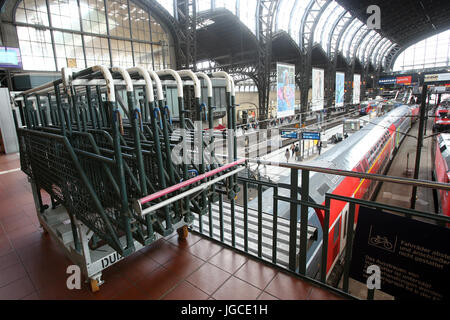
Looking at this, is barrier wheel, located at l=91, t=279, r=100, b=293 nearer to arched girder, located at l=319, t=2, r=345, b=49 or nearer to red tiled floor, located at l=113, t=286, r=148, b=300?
red tiled floor, located at l=113, t=286, r=148, b=300

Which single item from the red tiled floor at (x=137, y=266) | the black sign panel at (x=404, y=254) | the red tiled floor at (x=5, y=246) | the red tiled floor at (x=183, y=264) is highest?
the black sign panel at (x=404, y=254)

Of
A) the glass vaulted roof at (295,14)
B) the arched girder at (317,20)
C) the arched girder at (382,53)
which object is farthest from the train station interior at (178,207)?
the arched girder at (382,53)

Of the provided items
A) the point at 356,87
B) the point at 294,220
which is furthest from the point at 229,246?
the point at 356,87

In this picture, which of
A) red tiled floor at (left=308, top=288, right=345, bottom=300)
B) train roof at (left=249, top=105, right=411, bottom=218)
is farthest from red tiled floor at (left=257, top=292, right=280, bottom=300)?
train roof at (left=249, top=105, right=411, bottom=218)

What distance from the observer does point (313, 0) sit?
17.9 m

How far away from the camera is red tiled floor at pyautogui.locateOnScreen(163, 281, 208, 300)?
6.59 feet

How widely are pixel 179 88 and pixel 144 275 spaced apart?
66.5 inches

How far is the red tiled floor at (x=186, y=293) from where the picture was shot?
2.01 metres

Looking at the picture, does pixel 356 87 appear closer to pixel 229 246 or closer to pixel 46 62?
pixel 46 62

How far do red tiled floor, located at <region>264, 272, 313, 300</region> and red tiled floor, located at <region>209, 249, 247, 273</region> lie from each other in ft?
1.19

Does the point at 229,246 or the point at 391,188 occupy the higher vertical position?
the point at 229,246

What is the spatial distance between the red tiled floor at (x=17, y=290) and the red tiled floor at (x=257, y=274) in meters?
1.79

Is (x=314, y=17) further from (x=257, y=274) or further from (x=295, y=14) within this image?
(x=257, y=274)

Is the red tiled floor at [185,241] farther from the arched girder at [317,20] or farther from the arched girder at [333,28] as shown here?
the arched girder at [333,28]
